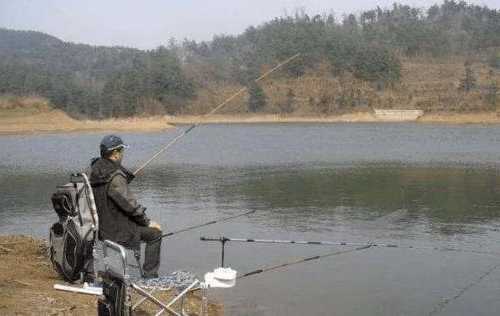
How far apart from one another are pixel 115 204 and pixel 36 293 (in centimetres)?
101

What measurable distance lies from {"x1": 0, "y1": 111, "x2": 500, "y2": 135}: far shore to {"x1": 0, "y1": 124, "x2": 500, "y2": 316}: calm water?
25349 mm

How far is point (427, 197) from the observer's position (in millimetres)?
14781

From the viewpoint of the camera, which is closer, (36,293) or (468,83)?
(36,293)

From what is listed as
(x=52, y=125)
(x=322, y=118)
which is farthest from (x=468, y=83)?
(x=52, y=125)

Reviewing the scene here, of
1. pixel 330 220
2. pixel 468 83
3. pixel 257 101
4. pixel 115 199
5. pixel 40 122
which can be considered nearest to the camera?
pixel 115 199

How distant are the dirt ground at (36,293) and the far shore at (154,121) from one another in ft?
130

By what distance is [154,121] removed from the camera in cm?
8106

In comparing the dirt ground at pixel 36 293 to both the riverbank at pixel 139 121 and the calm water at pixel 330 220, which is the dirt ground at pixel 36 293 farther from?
the riverbank at pixel 139 121

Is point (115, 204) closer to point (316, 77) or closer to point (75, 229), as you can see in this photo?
point (75, 229)

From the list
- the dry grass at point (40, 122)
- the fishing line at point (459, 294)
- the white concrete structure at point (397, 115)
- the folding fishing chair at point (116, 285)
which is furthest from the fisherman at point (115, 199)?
the white concrete structure at point (397, 115)

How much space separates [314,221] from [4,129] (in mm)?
56836

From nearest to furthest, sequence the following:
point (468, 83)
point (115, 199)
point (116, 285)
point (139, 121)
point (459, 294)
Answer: point (116, 285)
point (115, 199)
point (459, 294)
point (139, 121)
point (468, 83)

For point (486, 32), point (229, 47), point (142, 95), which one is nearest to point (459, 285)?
point (142, 95)

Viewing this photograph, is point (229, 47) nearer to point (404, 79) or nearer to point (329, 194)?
point (404, 79)
